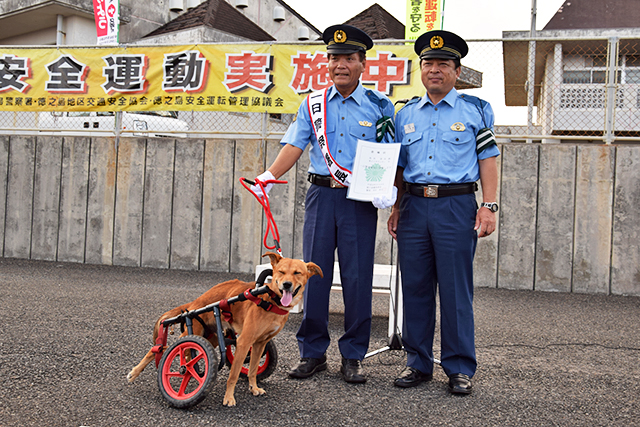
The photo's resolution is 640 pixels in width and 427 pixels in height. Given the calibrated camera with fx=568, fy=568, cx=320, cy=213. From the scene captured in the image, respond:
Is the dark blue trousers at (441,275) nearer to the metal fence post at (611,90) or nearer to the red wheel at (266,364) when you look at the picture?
the red wheel at (266,364)

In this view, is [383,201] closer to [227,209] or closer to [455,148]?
[455,148]

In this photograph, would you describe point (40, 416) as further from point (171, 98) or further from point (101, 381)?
point (171, 98)

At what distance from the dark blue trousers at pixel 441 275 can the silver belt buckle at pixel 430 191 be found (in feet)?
0.12

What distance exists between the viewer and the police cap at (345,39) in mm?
3596

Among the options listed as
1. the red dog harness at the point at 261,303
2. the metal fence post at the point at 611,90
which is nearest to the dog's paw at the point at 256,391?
the red dog harness at the point at 261,303

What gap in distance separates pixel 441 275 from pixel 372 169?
788mm

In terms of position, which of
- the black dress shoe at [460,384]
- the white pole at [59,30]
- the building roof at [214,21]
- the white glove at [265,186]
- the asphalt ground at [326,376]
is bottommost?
the asphalt ground at [326,376]

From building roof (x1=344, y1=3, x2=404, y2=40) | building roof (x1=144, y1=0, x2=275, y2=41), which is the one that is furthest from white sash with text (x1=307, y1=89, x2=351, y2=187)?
building roof (x1=344, y1=3, x2=404, y2=40)

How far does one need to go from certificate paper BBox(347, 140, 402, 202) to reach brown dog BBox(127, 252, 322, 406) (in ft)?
2.04

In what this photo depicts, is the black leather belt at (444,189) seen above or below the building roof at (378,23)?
below

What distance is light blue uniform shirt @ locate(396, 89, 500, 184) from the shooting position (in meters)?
3.53

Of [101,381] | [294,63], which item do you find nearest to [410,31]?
[294,63]

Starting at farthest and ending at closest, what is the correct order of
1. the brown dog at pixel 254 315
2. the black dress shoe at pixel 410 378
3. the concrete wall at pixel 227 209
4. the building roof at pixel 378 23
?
the building roof at pixel 378 23 < the concrete wall at pixel 227 209 < the black dress shoe at pixel 410 378 < the brown dog at pixel 254 315

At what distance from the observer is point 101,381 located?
3.33 metres
